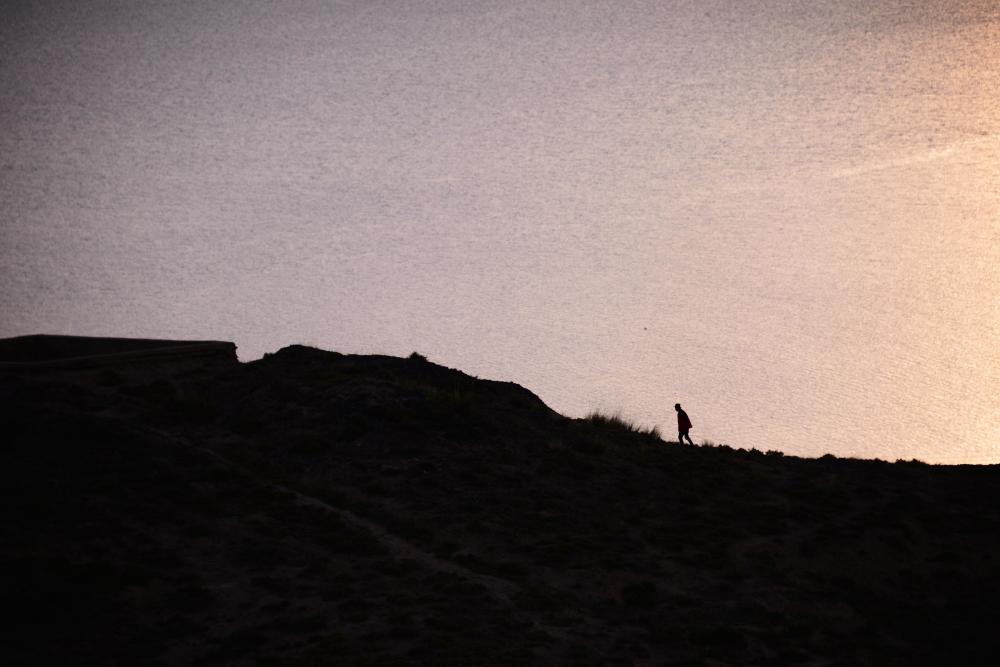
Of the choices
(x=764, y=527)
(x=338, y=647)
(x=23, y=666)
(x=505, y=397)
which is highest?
(x=505, y=397)

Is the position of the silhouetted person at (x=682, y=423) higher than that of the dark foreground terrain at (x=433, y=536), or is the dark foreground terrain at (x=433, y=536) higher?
the silhouetted person at (x=682, y=423)

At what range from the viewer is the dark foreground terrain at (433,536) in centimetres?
1652

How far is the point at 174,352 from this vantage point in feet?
111

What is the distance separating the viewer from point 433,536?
22375 mm

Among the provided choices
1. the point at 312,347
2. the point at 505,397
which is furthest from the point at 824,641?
the point at 312,347

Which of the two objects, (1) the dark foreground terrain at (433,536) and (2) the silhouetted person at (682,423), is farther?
(2) the silhouetted person at (682,423)

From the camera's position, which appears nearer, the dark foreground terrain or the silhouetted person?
the dark foreground terrain

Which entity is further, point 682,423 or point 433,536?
Result: point 682,423

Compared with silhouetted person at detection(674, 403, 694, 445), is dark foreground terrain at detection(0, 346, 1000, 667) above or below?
below

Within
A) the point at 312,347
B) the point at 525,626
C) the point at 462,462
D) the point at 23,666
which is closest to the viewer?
the point at 23,666

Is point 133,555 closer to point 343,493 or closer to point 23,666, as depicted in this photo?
point 23,666

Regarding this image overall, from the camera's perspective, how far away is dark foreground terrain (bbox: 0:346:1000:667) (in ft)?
54.2

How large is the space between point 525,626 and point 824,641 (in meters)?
6.52

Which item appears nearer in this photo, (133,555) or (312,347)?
(133,555)
